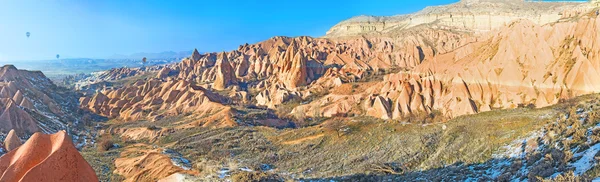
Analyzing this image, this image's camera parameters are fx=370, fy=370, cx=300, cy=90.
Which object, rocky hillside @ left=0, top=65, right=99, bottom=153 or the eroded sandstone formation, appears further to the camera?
rocky hillside @ left=0, top=65, right=99, bottom=153

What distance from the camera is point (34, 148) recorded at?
19.1 m

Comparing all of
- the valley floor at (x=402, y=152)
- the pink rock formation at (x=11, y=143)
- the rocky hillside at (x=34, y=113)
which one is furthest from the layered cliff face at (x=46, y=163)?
the rocky hillside at (x=34, y=113)

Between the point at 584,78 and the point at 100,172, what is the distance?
51.3 meters

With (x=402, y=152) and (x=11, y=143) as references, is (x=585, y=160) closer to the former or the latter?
(x=402, y=152)

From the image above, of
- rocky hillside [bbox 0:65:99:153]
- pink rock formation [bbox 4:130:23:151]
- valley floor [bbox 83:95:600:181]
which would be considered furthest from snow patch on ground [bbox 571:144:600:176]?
rocky hillside [bbox 0:65:99:153]

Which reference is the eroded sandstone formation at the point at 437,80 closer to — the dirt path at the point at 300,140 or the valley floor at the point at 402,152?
the valley floor at the point at 402,152

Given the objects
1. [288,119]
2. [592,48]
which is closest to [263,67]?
[288,119]

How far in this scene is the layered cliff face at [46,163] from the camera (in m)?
17.9

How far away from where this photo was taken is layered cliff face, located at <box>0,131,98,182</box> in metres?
17.9

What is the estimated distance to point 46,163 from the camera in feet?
59.5

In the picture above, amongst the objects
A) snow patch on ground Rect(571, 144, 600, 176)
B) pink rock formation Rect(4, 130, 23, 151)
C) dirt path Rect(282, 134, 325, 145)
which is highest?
snow patch on ground Rect(571, 144, 600, 176)

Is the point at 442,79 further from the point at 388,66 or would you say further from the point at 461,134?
the point at 388,66

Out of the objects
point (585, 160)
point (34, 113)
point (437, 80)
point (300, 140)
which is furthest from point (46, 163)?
point (34, 113)

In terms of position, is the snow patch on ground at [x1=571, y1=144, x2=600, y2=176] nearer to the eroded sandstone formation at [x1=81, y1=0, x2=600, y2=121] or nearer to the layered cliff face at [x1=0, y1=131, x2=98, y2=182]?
the layered cliff face at [x1=0, y1=131, x2=98, y2=182]
